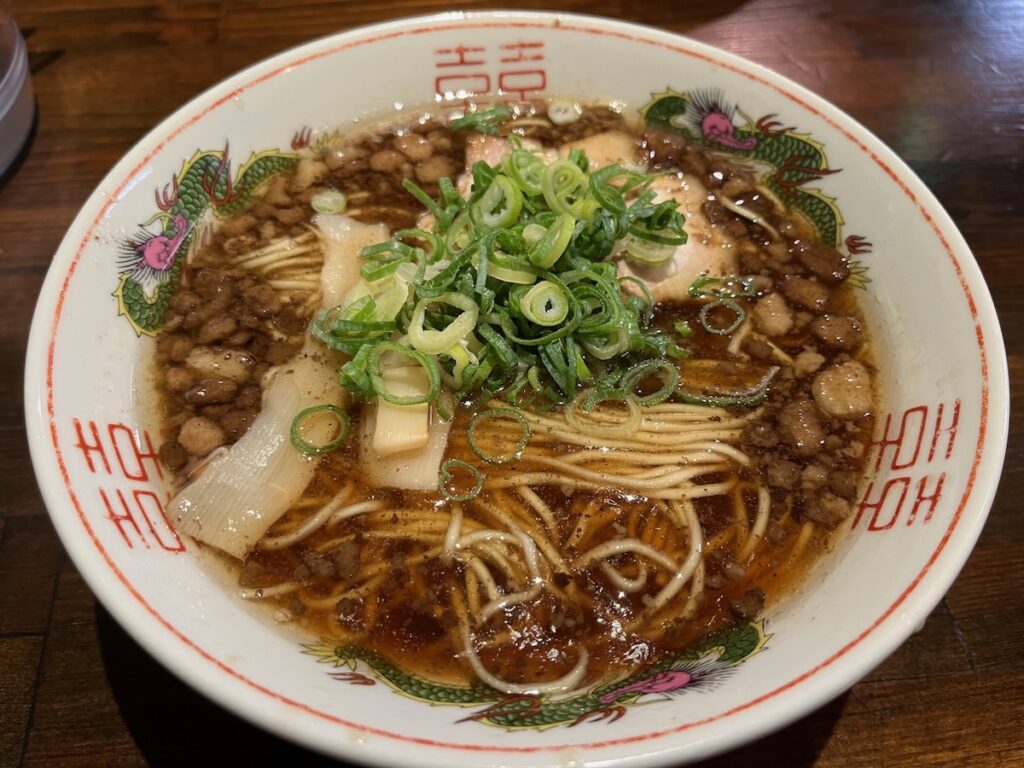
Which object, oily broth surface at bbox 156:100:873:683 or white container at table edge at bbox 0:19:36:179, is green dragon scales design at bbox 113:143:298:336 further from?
white container at table edge at bbox 0:19:36:179

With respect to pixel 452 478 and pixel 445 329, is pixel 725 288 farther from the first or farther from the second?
pixel 452 478

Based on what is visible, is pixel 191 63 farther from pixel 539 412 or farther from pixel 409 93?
pixel 539 412

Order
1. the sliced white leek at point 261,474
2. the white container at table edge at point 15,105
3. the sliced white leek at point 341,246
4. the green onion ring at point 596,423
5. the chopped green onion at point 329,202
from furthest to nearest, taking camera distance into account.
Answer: the white container at table edge at point 15,105, the chopped green onion at point 329,202, the sliced white leek at point 341,246, the green onion ring at point 596,423, the sliced white leek at point 261,474

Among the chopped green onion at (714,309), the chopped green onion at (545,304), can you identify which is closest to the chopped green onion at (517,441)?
the chopped green onion at (545,304)

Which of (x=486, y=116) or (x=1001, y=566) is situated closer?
(x=1001, y=566)

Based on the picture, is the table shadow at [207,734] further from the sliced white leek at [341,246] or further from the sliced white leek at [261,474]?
the sliced white leek at [341,246]

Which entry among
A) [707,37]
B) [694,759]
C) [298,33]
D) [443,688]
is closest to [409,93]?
[298,33]

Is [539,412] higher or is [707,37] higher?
[707,37]
